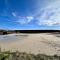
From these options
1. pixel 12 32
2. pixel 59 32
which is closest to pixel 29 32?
pixel 12 32

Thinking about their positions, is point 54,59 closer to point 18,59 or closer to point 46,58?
point 46,58

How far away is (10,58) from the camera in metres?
6.77

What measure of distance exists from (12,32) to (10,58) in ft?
71.4

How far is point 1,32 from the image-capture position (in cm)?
2681

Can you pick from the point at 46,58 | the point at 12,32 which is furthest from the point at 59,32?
the point at 46,58

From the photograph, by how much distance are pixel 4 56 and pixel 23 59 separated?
2.38 feet

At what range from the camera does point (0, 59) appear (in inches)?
268

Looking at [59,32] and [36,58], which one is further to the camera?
[59,32]

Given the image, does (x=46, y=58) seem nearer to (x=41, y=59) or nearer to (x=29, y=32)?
(x=41, y=59)

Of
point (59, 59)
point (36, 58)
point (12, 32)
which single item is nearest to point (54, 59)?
point (59, 59)

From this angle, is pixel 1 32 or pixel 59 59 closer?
pixel 59 59

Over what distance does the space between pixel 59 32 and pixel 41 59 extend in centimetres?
1586

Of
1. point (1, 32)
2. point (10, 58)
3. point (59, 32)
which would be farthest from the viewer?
point (1, 32)

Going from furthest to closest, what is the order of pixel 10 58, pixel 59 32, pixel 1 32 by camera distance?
pixel 1 32 → pixel 59 32 → pixel 10 58
